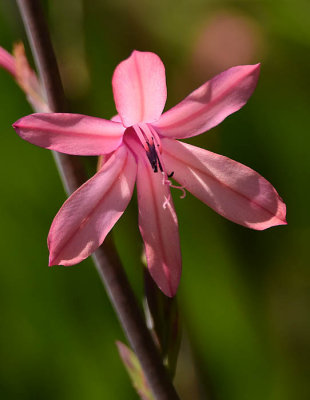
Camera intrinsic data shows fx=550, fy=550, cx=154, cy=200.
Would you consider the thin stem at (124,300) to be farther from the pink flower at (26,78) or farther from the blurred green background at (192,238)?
the blurred green background at (192,238)

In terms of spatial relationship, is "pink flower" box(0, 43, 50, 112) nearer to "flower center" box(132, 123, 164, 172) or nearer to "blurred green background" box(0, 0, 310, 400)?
"flower center" box(132, 123, 164, 172)

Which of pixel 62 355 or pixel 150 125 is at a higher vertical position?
pixel 150 125

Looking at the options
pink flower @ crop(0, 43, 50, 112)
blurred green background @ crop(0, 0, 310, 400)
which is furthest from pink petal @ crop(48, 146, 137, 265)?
blurred green background @ crop(0, 0, 310, 400)

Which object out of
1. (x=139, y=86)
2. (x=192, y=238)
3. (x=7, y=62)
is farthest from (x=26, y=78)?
(x=192, y=238)

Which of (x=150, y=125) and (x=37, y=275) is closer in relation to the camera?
(x=150, y=125)

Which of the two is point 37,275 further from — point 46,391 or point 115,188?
point 115,188

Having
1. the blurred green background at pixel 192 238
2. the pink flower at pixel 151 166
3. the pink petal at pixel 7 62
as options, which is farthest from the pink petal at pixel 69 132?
the blurred green background at pixel 192 238

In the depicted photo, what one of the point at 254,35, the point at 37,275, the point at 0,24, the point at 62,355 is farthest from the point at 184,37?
the point at 62,355
